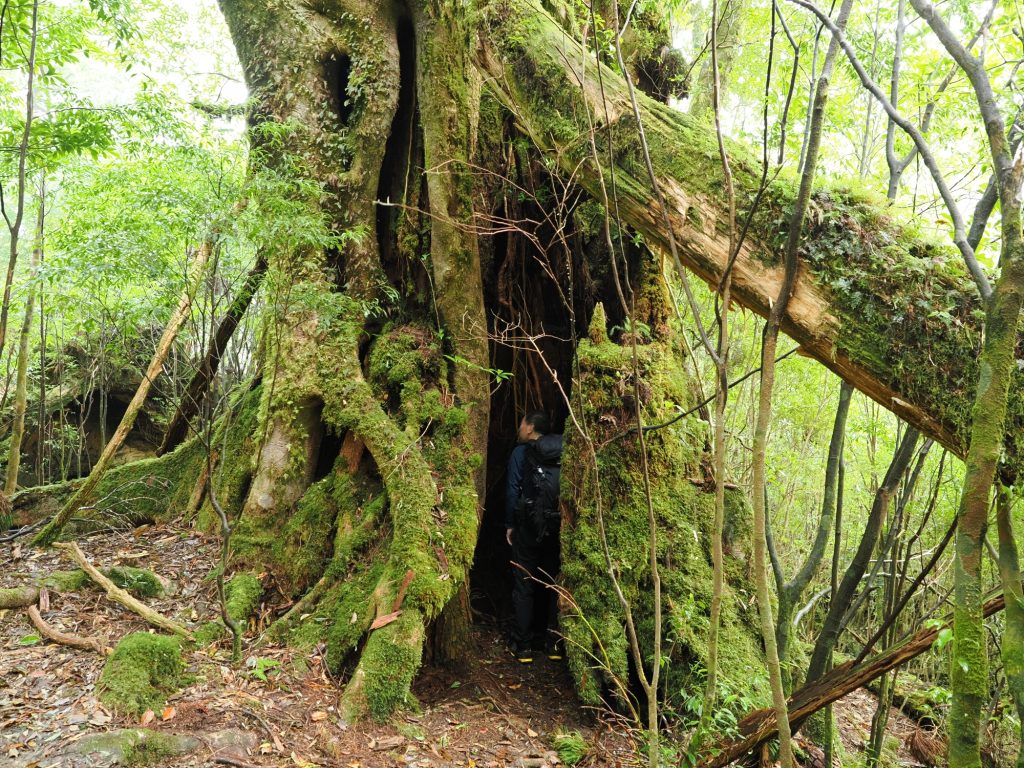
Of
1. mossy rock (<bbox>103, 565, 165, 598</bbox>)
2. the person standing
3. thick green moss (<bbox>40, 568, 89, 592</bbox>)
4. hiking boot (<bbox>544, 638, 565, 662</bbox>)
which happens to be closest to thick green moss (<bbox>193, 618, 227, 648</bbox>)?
mossy rock (<bbox>103, 565, 165, 598</bbox>)

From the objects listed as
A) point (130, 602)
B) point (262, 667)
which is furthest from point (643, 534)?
point (130, 602)

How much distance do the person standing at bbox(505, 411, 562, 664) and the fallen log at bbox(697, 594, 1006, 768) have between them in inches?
106

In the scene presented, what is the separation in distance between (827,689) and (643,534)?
234 centimetres

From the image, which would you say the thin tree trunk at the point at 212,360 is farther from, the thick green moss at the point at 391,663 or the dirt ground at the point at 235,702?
the thick green moss at the point at 391,663

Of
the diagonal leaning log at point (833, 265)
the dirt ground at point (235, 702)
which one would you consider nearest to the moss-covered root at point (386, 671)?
the dirt ground at point (235, 702)

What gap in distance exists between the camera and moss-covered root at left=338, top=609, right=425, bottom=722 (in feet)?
13.3

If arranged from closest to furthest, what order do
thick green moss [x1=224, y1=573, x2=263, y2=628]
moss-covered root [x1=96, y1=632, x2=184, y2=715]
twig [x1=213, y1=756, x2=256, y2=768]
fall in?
twig [x1=213, y1=756, x2=256, y2=768], moss-covered root [x1=96, y1=632, x2=184, y2=715], thick green moss [x1=224, y1=573, x2=263, y2=628]

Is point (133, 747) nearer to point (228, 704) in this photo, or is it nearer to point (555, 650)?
point (228, 704)

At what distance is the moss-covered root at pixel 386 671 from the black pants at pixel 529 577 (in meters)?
1.59

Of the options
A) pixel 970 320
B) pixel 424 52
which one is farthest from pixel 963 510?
pixel 424 52

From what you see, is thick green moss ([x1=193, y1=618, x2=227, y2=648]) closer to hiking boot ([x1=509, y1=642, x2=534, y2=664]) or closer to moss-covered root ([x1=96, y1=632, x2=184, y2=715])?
moss-covered root ([x1=96, y1=632, x2=184, y2=715])

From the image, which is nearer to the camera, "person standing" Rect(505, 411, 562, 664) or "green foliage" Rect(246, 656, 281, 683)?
"green foliage" Rect(246, 656, 281, 683)

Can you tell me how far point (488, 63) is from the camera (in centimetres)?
480

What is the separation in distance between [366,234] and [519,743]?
13.8 feet
